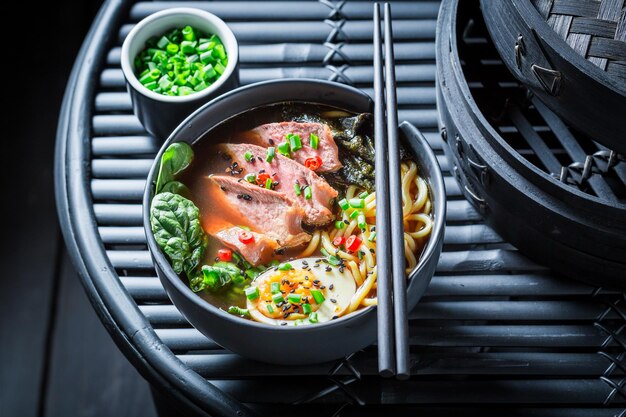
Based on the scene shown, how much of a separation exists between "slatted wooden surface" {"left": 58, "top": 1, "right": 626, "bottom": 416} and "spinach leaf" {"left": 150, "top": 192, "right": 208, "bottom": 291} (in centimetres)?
22

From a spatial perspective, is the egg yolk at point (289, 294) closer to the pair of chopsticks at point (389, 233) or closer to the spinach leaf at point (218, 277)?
the spinach leaf at point (218, 277)

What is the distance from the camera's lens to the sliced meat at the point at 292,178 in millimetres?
1860

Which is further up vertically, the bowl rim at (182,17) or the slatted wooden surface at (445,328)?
the bowl rim at (182,17)

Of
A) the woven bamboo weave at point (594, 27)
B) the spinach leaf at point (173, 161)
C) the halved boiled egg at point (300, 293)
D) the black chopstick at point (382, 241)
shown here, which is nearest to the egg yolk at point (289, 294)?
the halved boiled egg at point (300, 293)

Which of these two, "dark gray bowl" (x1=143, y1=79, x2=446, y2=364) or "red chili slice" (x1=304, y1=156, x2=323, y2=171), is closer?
"dark gray bowl" (x1=143, y1=79, x2=446, y2=364)

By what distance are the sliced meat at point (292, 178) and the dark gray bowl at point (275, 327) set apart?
0.10m

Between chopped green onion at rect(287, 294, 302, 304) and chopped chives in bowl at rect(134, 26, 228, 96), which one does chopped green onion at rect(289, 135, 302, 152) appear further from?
chopped green onion at rect(287, 294, 302, 304)

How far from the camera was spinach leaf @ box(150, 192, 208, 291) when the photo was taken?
174cm

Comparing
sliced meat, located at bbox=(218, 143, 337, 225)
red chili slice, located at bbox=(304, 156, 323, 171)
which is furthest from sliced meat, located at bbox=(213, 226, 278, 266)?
red chili slice, located at bbox=(304, 156, 323, 171)

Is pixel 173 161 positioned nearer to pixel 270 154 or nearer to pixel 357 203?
pixel 270 154

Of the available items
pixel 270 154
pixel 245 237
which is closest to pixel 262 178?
pixel 270 154

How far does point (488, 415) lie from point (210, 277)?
691 mm

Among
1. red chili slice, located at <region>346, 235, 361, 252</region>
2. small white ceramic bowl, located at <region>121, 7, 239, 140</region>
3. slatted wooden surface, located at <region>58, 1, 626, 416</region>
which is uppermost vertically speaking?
small white ceramic bowl, located at <region>121, 7, 239, 140</region>

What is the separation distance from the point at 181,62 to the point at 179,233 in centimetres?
55
